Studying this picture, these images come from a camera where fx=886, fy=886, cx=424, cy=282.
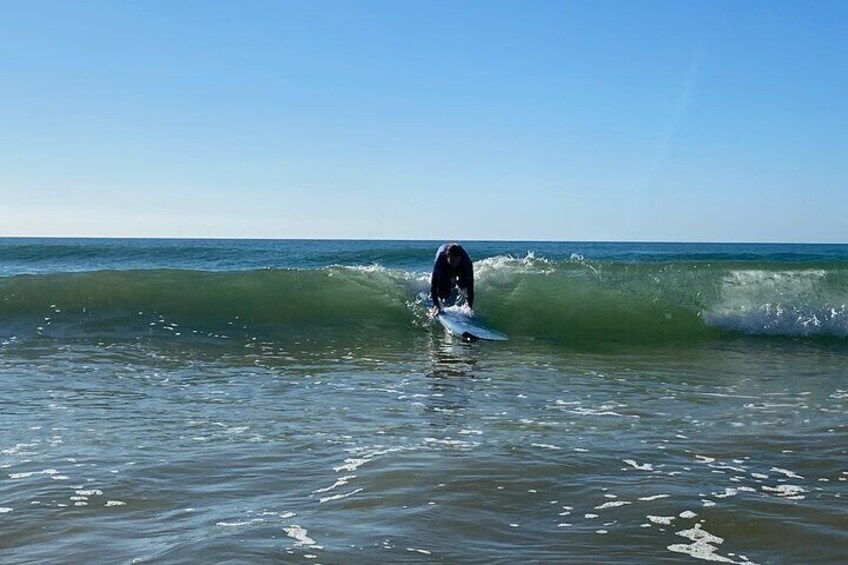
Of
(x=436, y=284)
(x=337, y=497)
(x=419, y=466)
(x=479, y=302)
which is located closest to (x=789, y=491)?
(x=419, y=466)

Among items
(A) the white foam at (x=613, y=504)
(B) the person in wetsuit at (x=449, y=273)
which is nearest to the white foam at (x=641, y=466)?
(A) the white foam at (x=613, y=504)

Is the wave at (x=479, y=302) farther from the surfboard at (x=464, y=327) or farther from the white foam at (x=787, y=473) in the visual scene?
the white foam at (x=787, y=473)

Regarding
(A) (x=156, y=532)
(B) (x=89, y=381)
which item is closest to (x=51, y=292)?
(B) (x=89, y=381)

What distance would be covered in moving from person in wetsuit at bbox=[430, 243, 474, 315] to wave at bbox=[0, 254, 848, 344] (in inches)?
24.8

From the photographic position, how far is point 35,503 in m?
4.33

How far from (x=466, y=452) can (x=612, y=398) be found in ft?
9.14

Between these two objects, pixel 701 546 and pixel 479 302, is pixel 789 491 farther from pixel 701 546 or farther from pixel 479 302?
pixel 479 302

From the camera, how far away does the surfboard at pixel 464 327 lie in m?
13.3

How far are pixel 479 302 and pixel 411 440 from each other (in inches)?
444

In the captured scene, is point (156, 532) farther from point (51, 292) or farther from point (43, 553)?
point (51, 292)

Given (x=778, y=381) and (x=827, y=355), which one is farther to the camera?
(x=827, y=355)

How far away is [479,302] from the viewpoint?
17.1 m

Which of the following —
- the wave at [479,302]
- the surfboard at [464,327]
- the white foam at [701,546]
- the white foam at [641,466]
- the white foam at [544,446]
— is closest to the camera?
the white foam at [701,546]

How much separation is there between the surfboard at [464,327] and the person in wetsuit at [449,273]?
0.69 feet
